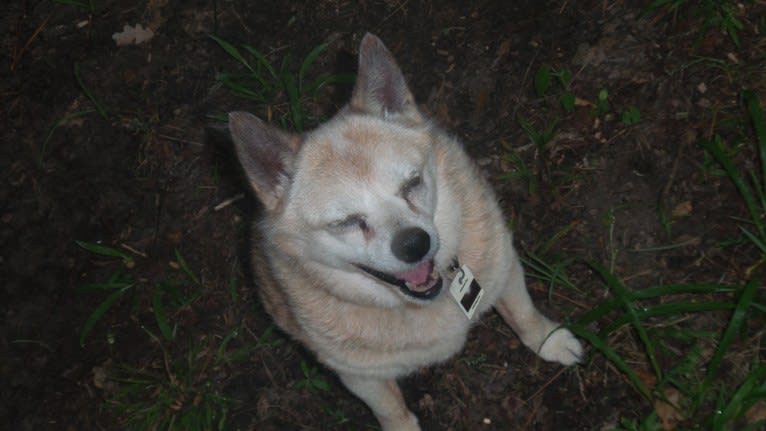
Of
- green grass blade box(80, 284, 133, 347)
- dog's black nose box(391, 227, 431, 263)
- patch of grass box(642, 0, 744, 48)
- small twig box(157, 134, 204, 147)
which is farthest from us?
small twig box(157, 134, 204, 147)

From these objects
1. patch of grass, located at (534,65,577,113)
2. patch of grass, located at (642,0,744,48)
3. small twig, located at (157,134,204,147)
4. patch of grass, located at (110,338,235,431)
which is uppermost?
patch of grass, located at (642,0,744,48)

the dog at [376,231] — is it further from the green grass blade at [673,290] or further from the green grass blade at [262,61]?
the green grass blade at [262,61]

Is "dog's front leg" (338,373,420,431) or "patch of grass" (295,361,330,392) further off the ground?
"dog's front leg" (338,373,420,431)

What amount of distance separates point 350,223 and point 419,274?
327 mm

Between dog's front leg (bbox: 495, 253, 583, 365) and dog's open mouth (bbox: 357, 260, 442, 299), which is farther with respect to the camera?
dog's front leg (bbox: 495, 253, 583, 365)

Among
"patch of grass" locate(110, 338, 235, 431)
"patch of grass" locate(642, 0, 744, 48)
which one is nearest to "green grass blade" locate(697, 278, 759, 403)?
"patch of grass" locate(642, 0, 744, 48)

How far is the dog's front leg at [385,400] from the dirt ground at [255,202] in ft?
0.63

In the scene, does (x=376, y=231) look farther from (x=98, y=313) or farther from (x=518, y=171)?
(x=98, y=313)

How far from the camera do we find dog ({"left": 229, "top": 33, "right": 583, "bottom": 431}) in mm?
2266

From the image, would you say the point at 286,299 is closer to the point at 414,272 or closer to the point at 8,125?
the point at 414,272

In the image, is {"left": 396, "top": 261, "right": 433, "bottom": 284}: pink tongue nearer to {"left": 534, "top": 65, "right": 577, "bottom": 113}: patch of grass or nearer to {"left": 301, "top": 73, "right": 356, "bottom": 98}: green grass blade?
{"left": 534, "top": 65, "right": 577, "bottom": 113}: patch of grass

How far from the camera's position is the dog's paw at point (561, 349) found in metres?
2.91

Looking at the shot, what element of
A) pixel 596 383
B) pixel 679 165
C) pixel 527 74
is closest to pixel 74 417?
pixel 596 383

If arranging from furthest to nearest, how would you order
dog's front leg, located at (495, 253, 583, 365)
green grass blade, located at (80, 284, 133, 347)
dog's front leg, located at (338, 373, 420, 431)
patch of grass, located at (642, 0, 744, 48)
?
green grass blade, located at (80, 284, 133, 347) < patch of grass, located at (642, 0, 744, 48) < dog's front leg, located at (495, 253, 583, 365) < dog's front leg, located at (338, 373, 420, 431)
